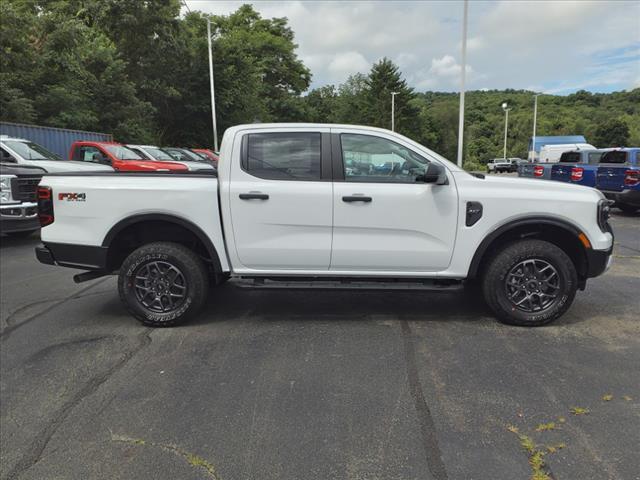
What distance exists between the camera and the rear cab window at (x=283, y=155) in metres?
4.67

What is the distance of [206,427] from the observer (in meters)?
3.12

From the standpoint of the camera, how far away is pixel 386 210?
4.58 metres

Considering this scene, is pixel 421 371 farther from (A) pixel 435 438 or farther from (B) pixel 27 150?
(B) pixel 27 150

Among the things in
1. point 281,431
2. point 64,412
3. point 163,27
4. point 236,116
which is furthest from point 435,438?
point 236,116

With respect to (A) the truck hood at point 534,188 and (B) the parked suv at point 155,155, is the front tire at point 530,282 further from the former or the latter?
(B) the parked suv at point 155,155

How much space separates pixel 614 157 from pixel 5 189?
1475 cm

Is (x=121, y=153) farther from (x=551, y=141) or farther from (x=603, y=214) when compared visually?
(x=551, y=141)

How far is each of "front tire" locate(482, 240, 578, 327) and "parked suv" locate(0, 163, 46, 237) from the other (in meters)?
7.61

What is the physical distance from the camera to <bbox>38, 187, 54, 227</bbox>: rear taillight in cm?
485

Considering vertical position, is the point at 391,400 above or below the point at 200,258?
below

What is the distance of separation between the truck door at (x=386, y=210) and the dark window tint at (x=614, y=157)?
11.9 m

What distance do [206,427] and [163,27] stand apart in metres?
30.7

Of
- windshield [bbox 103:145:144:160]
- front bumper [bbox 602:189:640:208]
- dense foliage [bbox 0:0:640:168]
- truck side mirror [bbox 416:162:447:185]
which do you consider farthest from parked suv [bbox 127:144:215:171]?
truck side mirror [bbox 416:162:447:185]

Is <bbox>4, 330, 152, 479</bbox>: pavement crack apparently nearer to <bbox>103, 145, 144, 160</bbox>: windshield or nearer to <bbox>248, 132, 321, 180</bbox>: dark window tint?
<bbox>248, 132, 321, 180</bbox>: dark window tint
